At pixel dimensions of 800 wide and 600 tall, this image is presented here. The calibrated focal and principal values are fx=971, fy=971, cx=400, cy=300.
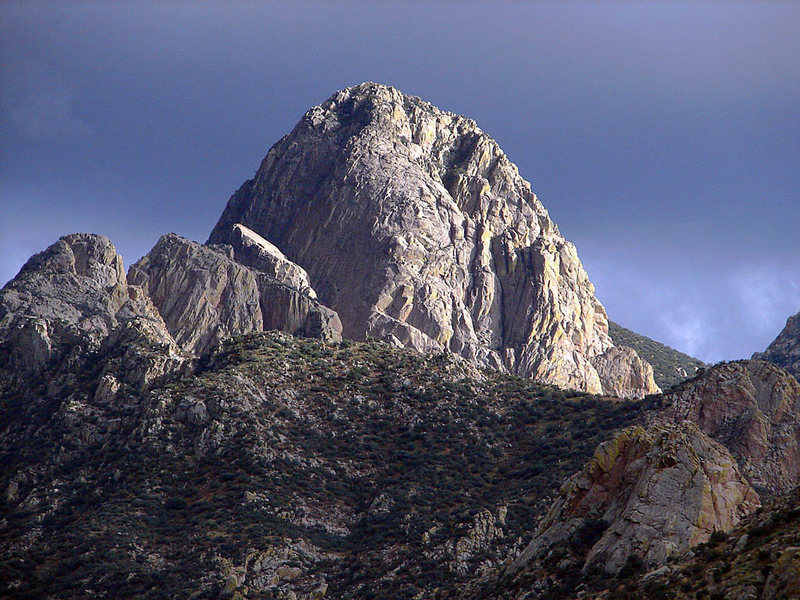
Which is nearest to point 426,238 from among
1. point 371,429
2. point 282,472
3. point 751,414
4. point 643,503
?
point 371,429

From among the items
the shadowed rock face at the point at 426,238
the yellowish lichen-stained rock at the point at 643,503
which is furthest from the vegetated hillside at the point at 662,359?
the yellowish lichen-stained rock at the point at 643,503

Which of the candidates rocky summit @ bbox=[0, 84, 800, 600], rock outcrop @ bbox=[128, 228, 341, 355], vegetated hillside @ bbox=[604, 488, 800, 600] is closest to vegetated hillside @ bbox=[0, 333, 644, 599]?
rocky summit @ bbox=[0, 84, 800, 600]

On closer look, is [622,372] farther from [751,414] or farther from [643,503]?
[643,503]

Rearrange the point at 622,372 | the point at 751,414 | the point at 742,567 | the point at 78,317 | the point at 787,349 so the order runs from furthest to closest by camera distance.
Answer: the point at 622,372
the point at 787,349
the point at 78,317
the point at 751,414
the point at 742,567

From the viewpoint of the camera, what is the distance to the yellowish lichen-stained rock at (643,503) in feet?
151

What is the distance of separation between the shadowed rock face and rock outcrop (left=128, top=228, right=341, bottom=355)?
8.09 metres

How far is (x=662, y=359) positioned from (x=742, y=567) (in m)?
159

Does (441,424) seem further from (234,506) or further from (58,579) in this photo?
(58,579)

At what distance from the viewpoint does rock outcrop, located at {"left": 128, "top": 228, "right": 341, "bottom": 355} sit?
463 feet

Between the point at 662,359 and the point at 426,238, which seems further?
the point at 662,359

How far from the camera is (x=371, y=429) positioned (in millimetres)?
98500

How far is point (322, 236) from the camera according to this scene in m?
166

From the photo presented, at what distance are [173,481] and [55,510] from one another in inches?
398

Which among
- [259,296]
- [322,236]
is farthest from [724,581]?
[322,236]
